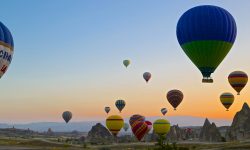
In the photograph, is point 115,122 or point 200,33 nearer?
point 200,33

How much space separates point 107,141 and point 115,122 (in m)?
27.5

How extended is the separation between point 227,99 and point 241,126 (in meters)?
8.69

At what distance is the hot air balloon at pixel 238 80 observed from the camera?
258 ft

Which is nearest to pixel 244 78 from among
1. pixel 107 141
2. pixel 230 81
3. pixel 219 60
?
pixel 230 81

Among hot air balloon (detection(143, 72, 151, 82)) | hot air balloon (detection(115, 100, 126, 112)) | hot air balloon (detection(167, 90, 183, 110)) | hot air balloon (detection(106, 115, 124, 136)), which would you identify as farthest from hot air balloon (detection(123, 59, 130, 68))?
hot air balloon (detection(106, 115, 124, 136))

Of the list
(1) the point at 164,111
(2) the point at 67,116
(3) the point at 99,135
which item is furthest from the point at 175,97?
(2) the point at 67,116

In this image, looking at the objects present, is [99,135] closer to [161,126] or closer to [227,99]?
[161,126]

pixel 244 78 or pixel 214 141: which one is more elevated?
pixel 244 78

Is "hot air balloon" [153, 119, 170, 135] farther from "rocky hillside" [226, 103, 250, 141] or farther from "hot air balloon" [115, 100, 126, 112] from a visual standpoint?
"hot air balloon" [115, 100, 126, 112]

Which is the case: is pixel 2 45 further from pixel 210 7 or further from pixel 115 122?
pixel 115 122

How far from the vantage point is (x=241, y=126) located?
9519cm

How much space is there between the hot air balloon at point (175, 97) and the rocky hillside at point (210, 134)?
48.6ft

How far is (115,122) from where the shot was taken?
8238 cm

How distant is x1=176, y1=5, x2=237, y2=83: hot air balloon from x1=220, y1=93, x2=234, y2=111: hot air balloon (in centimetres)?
4696
